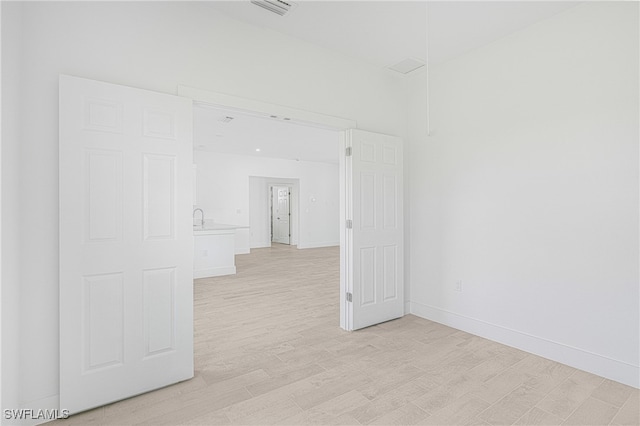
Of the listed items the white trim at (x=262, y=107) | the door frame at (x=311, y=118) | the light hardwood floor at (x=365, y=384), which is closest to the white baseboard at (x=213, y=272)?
the light hardwood floor at (x=365, y=384)

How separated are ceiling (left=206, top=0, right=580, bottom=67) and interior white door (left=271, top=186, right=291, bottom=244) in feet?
29.9

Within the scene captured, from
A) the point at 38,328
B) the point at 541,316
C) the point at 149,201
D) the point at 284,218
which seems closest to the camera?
the point at 38,328

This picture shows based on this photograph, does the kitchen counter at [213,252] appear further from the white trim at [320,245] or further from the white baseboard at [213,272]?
the white trim at [320,245]

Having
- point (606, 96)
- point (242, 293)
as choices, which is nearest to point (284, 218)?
point (242, 293)

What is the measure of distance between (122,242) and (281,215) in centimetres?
1051

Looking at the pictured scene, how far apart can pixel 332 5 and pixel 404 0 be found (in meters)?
0.57

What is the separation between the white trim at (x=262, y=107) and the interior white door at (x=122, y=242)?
0.17 metres

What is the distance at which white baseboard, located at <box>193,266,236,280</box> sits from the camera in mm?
6160

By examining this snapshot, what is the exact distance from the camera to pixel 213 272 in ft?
20.7

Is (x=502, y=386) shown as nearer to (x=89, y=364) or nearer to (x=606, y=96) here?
(x=606, y=96)

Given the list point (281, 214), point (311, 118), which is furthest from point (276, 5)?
point (281, 214)

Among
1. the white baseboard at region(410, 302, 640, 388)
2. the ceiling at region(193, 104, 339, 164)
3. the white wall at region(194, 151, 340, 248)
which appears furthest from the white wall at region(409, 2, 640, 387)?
the white wall at region(194, 151, 340, 248)

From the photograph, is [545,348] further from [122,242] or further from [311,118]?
[122,242]

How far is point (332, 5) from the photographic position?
8.63 feet
